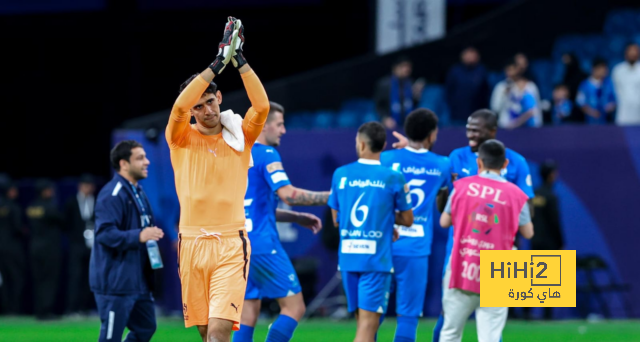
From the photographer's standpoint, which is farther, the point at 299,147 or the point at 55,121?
the point at 55,121

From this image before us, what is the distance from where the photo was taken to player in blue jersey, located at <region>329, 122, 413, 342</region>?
300 inches

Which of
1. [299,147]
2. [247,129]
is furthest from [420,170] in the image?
[299,147]

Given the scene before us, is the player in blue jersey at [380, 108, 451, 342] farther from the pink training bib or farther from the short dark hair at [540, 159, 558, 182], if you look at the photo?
the short dark hair at [540, 159, 558, 182]

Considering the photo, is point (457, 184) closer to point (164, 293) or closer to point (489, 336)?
point (489, 336)

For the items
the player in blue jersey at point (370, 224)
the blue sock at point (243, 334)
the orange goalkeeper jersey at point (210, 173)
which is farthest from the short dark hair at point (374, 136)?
Result: the blue sock at point (243, 334)

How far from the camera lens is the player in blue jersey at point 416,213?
7980 mm

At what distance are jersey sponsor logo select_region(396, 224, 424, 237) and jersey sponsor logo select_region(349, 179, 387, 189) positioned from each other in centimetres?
74

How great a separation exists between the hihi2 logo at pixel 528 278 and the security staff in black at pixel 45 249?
36.6 ft

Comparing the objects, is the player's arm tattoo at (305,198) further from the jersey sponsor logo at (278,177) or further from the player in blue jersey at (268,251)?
the jersey sponsor logo at (278,177)

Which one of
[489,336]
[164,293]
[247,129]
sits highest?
[247,129]

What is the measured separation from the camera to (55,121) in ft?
71.8

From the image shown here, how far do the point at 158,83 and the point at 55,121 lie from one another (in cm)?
281

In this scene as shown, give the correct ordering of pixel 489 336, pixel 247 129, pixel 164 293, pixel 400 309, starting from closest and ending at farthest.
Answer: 1. pixel 247 129
2. pixel 489 336
3. pixel 400 309
4. pixel 164 293

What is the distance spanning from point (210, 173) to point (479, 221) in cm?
232
